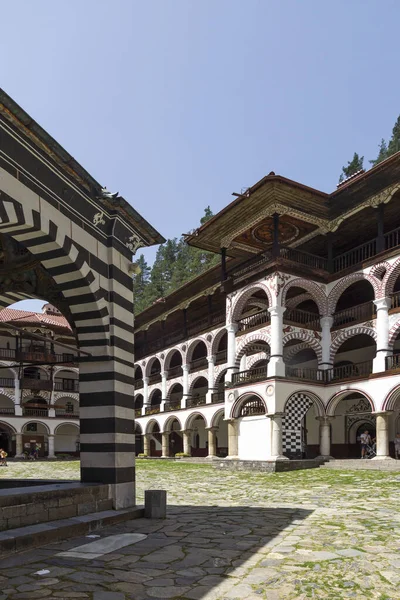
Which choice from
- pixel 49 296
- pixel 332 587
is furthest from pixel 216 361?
pixel 332 587

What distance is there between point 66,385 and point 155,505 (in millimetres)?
34249

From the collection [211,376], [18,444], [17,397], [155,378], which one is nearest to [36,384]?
[17,397]

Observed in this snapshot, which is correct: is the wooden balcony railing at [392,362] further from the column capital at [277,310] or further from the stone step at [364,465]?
the column capital at [277,310]

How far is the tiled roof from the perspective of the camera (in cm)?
3625

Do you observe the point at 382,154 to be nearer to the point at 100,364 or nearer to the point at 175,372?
the point at 175,372

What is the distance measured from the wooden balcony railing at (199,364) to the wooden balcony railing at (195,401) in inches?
61.4

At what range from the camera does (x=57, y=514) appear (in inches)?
247

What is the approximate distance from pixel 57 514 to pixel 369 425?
19627mm

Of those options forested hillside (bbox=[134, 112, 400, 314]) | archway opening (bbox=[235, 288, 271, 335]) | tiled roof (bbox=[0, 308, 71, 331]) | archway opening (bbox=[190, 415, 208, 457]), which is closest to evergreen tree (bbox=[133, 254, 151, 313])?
forested hillside (bbox=[134, 112, 400, 314])

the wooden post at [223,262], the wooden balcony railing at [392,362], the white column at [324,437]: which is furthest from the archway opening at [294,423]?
the wooden post at [223,262]

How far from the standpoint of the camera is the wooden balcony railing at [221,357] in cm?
2847

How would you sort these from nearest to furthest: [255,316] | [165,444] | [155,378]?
[255,316]
[165,444]
[155,378]

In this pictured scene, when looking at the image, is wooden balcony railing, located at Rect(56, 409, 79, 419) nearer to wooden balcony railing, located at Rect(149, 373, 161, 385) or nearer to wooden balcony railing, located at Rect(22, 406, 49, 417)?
wooden balcony railing, located at Rect(22, 406, 49, 417)

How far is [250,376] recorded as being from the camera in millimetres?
23641
